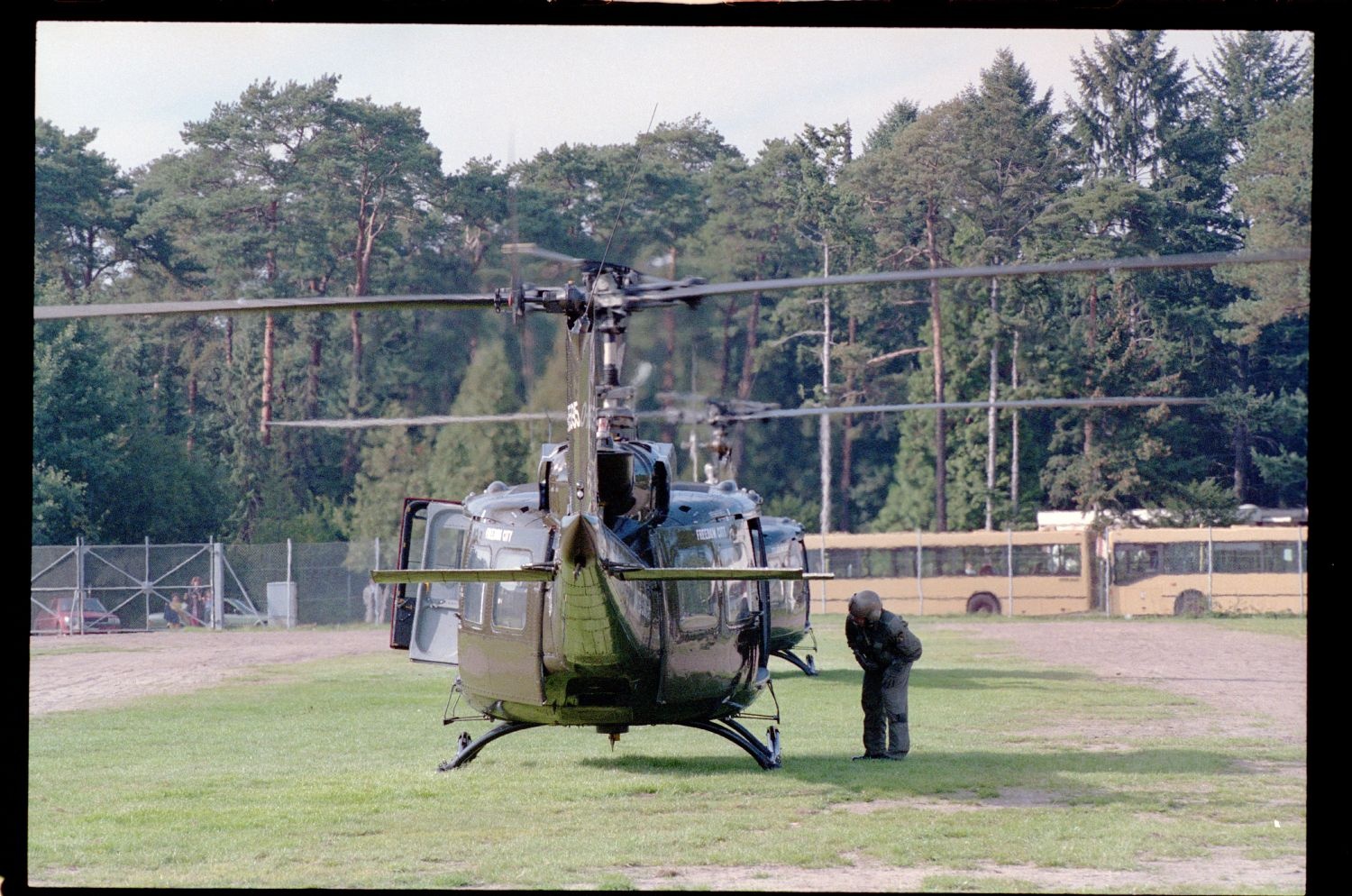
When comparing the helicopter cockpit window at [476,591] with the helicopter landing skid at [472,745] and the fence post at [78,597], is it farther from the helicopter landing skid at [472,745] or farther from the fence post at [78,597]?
the fence post at [78,597]

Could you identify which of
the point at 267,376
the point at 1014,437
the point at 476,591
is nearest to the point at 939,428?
the point at 1014,437

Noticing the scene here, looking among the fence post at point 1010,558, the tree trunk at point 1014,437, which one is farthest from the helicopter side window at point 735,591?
the tree trunk at point 1014,437

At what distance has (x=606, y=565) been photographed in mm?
8234

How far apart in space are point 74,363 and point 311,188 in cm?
662

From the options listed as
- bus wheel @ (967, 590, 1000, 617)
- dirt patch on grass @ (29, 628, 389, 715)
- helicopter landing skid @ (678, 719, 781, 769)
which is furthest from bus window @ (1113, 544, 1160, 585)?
helicopter landing skid @ (678, 719, 781, 769)

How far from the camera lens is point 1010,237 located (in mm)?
33750

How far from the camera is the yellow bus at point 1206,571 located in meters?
30.1

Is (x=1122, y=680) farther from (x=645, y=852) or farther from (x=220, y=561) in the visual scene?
(x=220, y=561)

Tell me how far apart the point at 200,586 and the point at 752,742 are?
71.8ft

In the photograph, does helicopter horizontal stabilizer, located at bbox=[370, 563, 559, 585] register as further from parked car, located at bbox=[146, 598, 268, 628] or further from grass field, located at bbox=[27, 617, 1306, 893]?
parked car, located at bbox=[146, 598, 268, 628]

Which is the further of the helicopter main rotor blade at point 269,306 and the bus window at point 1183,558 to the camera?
the bus window at point 1183,558

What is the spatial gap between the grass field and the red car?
46.2ft

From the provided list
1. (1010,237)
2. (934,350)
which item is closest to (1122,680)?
(1010,237)

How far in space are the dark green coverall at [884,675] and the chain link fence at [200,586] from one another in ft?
62.7
